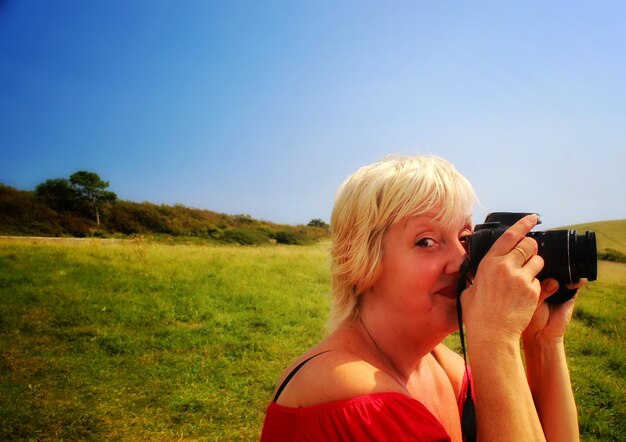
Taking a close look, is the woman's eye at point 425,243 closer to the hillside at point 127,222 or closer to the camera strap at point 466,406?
the camera strap at point 466,406

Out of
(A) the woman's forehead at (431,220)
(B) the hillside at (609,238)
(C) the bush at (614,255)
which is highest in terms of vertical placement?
(A) the woman's forehead at (431,220)

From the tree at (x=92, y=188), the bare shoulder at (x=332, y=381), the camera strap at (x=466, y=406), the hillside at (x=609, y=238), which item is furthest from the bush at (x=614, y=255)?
the tree at (x=92, y=188)

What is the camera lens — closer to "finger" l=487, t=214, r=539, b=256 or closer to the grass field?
"finger" l=487, t=214, r=539, b=256

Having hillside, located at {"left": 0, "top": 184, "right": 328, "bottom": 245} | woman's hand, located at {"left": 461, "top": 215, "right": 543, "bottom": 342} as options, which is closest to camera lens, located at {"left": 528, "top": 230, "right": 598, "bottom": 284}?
woman's hand, located at {"left": 461, "top": 215, "right": 543, "bottom": 342}

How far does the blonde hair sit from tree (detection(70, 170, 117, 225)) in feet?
100

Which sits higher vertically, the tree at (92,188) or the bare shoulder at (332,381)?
the tree at (92,188)

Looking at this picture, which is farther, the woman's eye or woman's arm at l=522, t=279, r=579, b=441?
woman's arm at l=522, t=279, r=579, b=441

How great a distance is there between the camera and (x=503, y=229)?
1197mm

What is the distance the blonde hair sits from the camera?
1278 mm

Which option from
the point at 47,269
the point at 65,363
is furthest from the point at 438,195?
the point at 47,269

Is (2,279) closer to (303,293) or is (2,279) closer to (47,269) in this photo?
(47,269)

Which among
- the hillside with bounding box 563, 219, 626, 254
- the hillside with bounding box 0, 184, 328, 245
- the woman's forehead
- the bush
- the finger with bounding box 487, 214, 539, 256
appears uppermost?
the hillside with bounding box 0, 184, 328, 245

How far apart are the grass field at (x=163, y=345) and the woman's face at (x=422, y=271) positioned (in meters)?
0.57

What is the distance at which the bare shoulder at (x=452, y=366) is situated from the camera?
1.72 m
